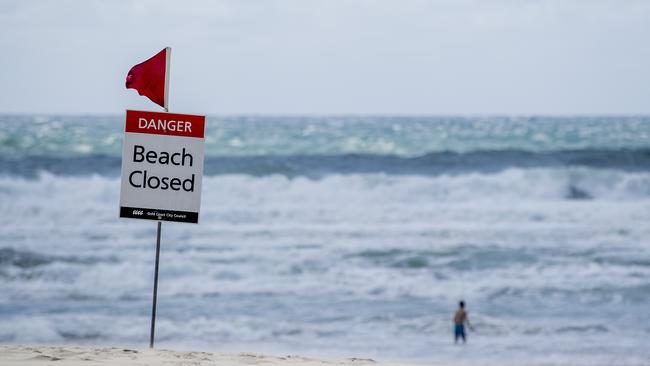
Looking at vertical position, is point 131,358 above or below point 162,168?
below

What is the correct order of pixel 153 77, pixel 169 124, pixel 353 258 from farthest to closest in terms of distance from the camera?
pixel 353 258 < pixel 153 77 < pixel 169 124

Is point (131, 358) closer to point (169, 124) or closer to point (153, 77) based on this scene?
point (169, 124)

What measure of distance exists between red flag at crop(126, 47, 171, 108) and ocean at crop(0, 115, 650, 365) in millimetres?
5376

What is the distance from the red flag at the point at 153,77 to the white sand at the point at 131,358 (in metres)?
2.05

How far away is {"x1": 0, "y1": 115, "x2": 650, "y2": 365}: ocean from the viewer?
1388cm

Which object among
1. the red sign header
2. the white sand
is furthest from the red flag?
the white sand

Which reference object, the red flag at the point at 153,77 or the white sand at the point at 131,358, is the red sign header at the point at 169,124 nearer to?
the red flag at the point at 153,77

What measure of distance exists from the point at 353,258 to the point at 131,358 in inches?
457

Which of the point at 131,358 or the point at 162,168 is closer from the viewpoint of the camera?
the point at 162,168

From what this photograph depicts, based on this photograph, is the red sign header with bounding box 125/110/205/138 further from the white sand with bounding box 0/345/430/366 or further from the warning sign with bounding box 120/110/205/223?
the white sand with bounding box 0/345/430/366

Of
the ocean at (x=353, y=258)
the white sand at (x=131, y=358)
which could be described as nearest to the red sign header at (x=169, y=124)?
the white sand at (x=131, y=358)

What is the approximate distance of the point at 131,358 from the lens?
27.2 ft

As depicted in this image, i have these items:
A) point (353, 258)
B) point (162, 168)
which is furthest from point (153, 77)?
point (353, 258)

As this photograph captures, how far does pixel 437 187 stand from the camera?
31.2 m
